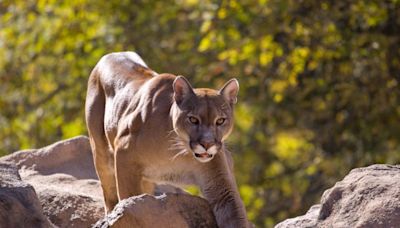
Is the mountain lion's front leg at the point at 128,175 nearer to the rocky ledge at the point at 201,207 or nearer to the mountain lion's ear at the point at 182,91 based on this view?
the mountain lion's ear at the point at 182,91

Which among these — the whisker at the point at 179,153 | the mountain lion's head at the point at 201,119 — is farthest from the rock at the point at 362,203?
the whisker at the point at 179,153

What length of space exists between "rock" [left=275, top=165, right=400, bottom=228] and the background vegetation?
9289 millimetres

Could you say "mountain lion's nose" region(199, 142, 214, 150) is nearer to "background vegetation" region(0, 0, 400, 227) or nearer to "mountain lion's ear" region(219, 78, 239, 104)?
"mountain lion's ear" region(219, 78, 239, 104)

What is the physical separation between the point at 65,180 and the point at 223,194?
8.29 ft

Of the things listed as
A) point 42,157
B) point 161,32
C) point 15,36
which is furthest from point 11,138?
point 42,157

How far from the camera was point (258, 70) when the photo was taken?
1880cm

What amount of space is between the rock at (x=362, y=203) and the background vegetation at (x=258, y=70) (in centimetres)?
929

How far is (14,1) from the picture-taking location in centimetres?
2111

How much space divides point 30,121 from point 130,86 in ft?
39.3

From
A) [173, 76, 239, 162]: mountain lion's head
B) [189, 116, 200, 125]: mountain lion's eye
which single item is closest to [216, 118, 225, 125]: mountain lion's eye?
[173, 76, 239, 162]: mountain lion's head

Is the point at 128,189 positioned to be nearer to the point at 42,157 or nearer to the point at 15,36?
the point at 42,157

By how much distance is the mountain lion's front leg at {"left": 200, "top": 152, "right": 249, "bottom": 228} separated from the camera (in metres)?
8.23

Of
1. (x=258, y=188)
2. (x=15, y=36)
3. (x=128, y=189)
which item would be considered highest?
(x=128, y=189)

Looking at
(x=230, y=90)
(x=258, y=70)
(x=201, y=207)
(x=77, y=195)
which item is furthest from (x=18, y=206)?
(x=258, y=70)
